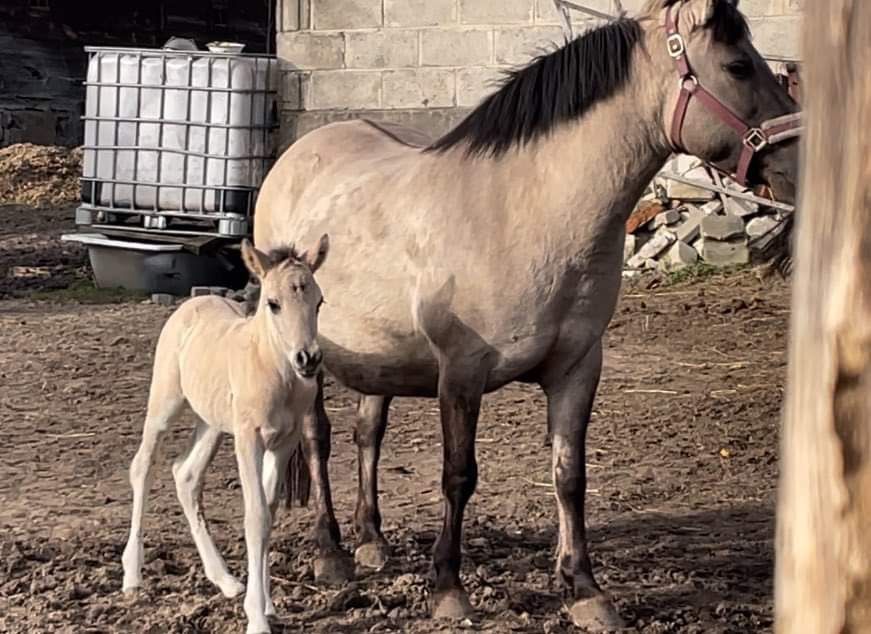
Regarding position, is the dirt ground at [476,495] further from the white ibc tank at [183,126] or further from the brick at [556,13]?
the brick at [556,13]

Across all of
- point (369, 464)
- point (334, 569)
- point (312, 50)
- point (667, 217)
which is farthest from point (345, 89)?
point (334, 569)

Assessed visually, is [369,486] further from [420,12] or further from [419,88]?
[420,12]

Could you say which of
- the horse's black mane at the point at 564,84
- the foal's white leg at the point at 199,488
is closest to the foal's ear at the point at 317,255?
the horse's black mane at the point at 564,84

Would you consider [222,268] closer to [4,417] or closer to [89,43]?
[4,417]

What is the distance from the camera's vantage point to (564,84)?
15.3ft

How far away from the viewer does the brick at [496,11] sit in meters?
11.2

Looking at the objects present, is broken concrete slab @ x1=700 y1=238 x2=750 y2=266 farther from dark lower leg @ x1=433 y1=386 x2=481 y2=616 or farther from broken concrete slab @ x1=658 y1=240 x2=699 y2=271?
dark lower leg @ x1=433 y1=386 x2=481 y2=616

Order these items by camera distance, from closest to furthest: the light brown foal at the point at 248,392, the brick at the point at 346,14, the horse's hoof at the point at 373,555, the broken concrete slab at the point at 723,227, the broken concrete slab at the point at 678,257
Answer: the light brown foal at the point at 248,392, the horse's hoof at the point at 373,555, the broken concrete slab at the point at 723,227, the broken concrete slab at the point at 678,257, the brick at the point at 346,14

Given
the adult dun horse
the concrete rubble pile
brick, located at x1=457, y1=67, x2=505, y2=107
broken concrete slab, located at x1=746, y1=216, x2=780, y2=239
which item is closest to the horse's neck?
the adult dun horse

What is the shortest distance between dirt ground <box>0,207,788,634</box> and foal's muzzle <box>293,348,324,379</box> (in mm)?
803

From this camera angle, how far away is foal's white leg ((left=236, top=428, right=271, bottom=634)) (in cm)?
441

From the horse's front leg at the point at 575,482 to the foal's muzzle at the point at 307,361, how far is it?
32.4 inches

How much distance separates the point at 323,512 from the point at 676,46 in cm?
198

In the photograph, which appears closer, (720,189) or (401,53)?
(720,189)
